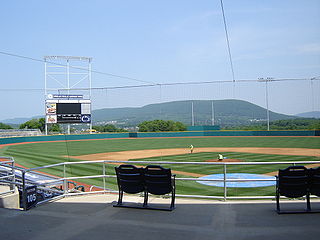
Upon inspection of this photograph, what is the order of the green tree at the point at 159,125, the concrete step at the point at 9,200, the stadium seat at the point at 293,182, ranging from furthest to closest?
1. the green tree at the point at 159,125
2. the concrete step at the point at 9,200
3. the stadium seat at the point at 293,182

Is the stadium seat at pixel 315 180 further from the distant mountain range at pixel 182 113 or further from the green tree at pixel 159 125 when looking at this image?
the green tree at pixel 159 125

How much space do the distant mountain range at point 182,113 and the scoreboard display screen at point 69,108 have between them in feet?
3.73

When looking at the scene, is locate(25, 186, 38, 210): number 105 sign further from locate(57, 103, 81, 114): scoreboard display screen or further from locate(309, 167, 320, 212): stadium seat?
locate(57, 103, 81, 114): scoreboard display screen

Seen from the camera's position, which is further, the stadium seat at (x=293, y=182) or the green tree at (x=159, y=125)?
the green tree at (x=159, y=125)

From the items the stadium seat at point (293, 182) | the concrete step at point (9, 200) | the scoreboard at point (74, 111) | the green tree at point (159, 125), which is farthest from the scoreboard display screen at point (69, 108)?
the stadium seat at point (293, 182)

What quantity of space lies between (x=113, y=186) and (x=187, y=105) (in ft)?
26.3

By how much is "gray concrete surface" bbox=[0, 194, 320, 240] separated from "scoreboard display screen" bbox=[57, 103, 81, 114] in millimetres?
10987

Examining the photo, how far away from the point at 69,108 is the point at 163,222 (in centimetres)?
1386

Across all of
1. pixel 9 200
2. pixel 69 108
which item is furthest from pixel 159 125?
pixel 9 200

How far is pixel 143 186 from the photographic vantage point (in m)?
6.80

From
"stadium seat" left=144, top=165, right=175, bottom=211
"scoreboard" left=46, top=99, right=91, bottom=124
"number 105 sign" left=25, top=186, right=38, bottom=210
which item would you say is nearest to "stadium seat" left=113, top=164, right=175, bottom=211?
"stadium seat" left=144, top=165, right=175, bottom=211

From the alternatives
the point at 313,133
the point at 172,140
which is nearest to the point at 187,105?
the point at 172,140

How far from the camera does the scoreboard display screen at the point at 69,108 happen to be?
58.4ft

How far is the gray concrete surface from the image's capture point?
16.9 ft
